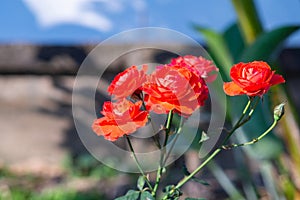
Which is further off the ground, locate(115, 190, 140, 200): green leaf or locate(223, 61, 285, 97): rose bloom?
locate(223, 61, 285, 97): rose bloom

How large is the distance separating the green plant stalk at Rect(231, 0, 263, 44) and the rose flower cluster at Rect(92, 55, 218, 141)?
83 cm

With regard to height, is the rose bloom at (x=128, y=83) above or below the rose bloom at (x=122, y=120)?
above

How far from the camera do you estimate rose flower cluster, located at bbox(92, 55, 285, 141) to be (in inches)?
20.4

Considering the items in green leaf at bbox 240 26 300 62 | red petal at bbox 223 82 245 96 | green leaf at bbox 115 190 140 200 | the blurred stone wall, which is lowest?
green leaf at bbox 115 190 140 200

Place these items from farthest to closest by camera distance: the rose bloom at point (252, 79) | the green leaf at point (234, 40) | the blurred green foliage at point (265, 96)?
the green leaf at point (234, 40) < the blurred green foliage at point (265, 96) < the rose bloom at point (252, 79)

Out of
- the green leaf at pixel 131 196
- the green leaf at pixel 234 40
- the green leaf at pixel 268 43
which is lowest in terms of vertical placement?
the green leaf at pixel 131 196

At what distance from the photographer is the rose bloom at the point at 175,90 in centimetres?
52

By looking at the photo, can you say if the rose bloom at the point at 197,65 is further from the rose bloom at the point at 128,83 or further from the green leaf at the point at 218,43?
the green leaf at the point at 218,43

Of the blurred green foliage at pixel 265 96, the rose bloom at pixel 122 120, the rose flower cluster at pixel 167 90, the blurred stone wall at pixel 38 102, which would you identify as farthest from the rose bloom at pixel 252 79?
the blurred stone wall at pixel 38 102

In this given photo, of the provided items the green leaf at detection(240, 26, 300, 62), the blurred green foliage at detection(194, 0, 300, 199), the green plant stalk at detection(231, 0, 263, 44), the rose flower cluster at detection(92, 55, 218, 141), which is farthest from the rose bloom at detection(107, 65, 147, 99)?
the green plant stalk at detection(231, 0, 263, 44)

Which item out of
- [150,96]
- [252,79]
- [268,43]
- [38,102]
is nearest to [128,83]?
[150,96]

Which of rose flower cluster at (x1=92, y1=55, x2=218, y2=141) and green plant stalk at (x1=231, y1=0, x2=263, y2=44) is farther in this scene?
green plant stalk at (x1=231, y1=0, x2=263, y2=44)

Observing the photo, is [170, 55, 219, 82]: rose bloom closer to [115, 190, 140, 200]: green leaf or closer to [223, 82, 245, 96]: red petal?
[223, 82, 245, 96]: red petal

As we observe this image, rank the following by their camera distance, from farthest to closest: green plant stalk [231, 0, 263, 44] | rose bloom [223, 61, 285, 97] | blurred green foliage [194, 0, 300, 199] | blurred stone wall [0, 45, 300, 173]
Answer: blurred stone wall [0, 45, 300, 173]
green plant stalk [231, 0, 263, 44]
blurred green foliage [194, 0, 300, 199]
rose bloom [223, 61, 285, 97]
